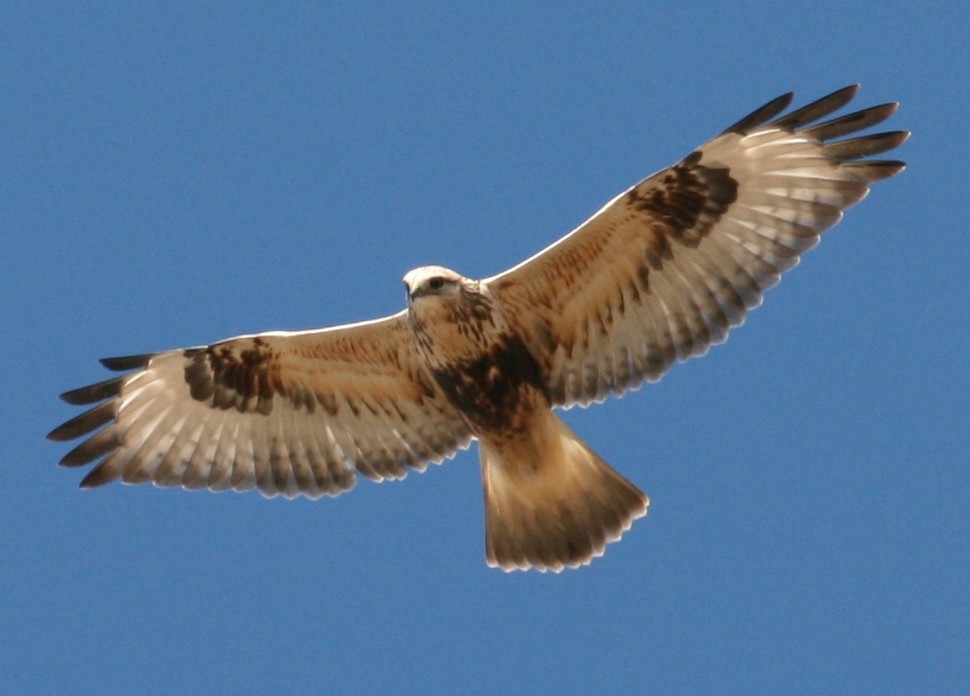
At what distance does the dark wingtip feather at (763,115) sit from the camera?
10438 mm

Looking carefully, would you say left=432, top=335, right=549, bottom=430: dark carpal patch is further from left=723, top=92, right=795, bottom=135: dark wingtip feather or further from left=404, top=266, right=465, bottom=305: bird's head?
left=723, top=92, right=795, bottom=135: dark wingtip feather

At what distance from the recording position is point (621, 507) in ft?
Result: 37.3

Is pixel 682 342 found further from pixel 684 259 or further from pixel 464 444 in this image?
pixel 464 444

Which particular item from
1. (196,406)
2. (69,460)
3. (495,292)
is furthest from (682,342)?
(69,460)

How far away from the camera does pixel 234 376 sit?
1166 centimetres

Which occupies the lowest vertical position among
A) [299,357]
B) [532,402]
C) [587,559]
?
[587,559]

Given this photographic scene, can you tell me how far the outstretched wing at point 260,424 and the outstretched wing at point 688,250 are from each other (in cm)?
99

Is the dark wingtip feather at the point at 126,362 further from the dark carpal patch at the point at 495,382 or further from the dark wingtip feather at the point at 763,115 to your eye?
the dark wingtip feather at the point at 763,115

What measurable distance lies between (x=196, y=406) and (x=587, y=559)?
2.69m

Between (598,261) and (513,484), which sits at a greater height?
(598,261)

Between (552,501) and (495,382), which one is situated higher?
(495,382)

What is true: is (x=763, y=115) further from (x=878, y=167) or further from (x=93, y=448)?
(x=93, y=448)

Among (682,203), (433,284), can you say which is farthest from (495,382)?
(682,203)

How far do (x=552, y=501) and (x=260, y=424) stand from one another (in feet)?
6.40
